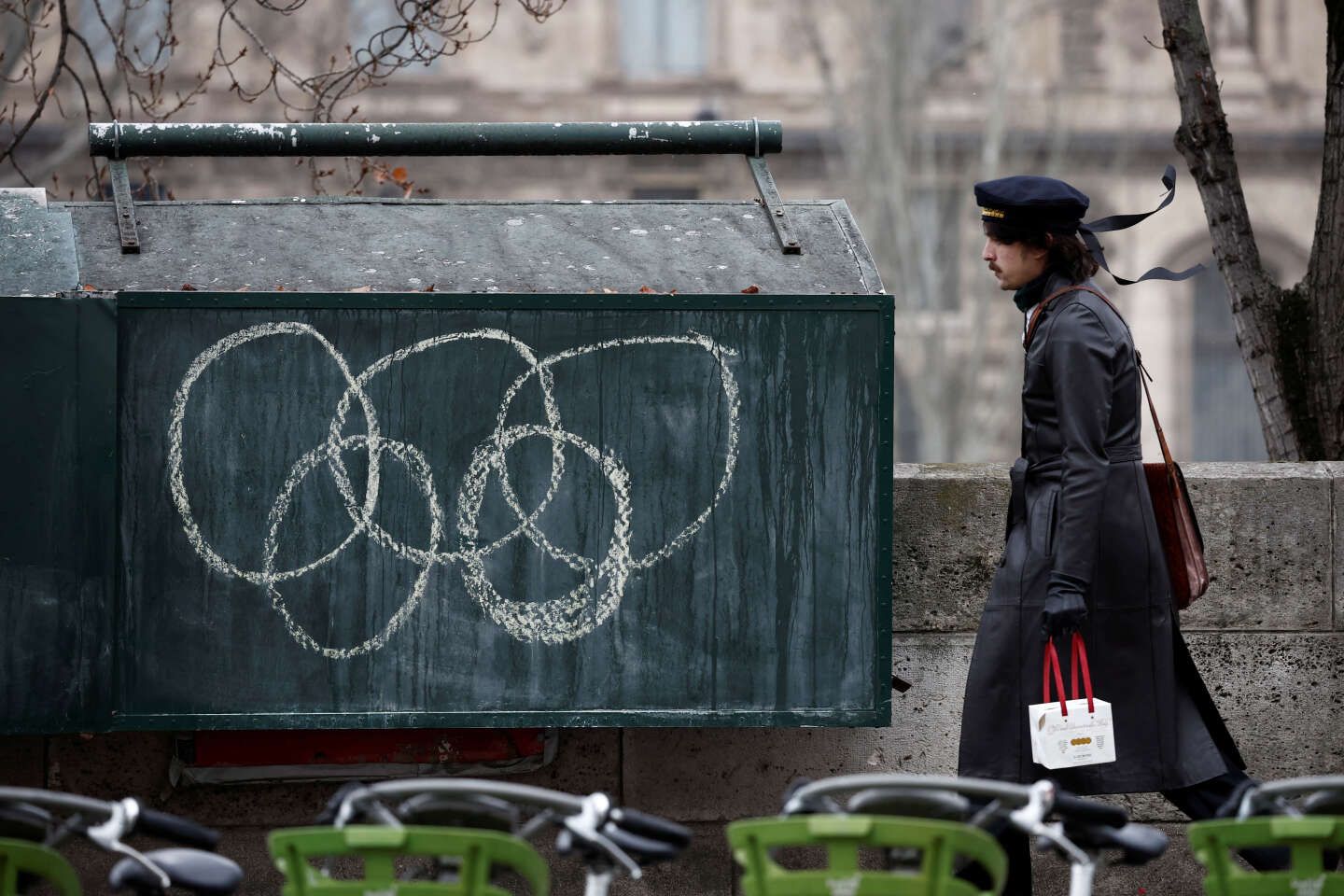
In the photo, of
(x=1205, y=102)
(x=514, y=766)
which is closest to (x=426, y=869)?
(x=514, y=766)

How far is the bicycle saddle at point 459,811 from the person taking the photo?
120 inches

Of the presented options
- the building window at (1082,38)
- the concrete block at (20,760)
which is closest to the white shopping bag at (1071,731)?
the concrete block at (20,760)

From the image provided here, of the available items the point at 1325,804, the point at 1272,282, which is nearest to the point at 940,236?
the point at 1272,282

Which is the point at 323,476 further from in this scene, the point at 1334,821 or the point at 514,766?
the point at 1334,821

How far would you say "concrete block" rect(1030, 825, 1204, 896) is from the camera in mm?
5164

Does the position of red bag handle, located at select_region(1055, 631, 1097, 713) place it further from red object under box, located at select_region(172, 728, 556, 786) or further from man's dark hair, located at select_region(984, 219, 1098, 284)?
red object under box, located at select_region(172, 728, 556, 786)

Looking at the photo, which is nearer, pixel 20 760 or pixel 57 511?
pixel 57 511

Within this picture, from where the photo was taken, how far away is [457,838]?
285cm

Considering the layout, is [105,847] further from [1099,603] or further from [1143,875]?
[1143,875]

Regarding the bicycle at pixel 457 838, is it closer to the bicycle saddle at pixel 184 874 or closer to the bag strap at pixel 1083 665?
the bicycle saddle at pixel 184 874

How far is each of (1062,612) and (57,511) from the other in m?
2.43

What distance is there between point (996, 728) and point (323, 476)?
1.78 meters

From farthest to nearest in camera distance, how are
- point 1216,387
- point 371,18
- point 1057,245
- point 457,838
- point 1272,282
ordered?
point 1216,387 < point 371,18 < point 1272,282 < point 1057,245 < point 457,838

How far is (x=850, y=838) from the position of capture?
288 centimetres
